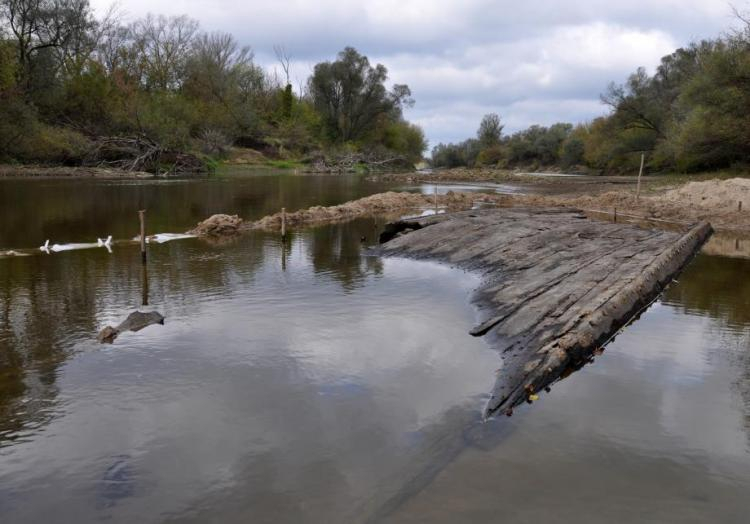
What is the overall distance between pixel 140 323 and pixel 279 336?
2.65m

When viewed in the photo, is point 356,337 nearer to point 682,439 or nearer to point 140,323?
point 140,323

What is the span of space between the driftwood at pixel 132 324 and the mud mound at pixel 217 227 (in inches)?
408

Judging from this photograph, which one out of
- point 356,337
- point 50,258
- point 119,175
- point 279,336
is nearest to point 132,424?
point 279,336

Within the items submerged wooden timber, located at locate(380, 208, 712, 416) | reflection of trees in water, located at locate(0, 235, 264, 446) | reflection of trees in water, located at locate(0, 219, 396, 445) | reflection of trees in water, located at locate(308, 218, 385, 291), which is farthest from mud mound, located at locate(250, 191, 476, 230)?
submerged wooden timber, located at locate(380, 208, 712, 416)

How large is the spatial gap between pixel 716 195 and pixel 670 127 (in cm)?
2794

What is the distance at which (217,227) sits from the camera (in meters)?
21.0

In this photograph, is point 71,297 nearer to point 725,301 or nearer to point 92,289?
point 92,289

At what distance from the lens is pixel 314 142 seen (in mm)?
93000

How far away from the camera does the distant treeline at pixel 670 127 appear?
108ft

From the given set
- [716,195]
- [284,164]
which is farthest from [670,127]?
[284,164]

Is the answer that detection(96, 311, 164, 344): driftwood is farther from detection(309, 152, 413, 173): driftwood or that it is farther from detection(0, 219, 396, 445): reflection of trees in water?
detection(309, 152, 413, 173): driftwood

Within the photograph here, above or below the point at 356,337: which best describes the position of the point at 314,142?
above

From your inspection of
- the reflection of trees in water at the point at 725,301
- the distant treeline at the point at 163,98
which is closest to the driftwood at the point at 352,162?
the distant treeline at the point at 163,98

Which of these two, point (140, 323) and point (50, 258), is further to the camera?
point (50, 258)
